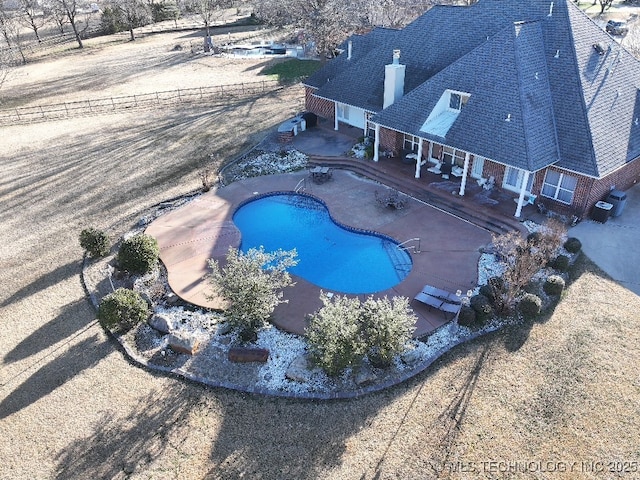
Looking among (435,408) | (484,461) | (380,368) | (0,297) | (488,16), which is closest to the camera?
(484,461)

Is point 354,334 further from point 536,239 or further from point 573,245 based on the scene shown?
point 573,245

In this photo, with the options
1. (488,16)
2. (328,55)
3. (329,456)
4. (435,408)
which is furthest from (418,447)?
(328,55)

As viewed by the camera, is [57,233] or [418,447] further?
[57,233]

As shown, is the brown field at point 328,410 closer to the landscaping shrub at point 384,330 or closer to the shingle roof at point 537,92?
the landscaping shrub at point 384,330

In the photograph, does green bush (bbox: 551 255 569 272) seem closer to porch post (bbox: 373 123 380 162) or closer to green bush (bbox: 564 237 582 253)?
green bush (bbox: 564 237 582 253)

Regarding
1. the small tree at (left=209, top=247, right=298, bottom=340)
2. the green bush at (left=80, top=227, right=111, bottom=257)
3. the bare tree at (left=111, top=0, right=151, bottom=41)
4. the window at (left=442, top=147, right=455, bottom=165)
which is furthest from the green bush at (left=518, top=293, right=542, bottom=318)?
the bare tree at (left=111, top=0, right=151, bottom=41)

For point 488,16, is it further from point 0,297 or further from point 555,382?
point 0,297

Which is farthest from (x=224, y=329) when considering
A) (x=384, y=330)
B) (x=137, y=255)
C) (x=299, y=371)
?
(x=384, y=330)
